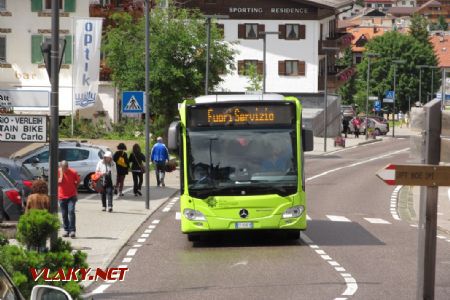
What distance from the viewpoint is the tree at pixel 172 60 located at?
58.6 m

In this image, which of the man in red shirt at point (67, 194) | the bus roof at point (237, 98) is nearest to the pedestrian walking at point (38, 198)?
the man in red shirt at point (67, 194)

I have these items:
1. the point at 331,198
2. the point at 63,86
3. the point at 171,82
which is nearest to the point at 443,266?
the point at 331,198

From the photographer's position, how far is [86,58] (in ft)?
171

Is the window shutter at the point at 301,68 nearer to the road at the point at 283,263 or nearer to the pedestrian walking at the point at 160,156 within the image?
the pedestrian walking at the point at 160,156

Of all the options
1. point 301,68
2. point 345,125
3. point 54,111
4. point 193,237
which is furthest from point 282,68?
point 54,111

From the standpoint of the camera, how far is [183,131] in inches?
924

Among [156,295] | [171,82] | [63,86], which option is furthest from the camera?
[63,86]

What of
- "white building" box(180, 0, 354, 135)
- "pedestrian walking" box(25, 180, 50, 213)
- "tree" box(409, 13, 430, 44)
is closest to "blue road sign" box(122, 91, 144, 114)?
"pedestrian walking" box(25, 180, 50, 213)

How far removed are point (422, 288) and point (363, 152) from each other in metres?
62.7

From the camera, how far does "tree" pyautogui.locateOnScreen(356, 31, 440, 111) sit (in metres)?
136

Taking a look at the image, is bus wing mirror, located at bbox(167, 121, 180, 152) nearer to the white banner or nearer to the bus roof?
the bus roof

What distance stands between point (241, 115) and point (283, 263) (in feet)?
13.2

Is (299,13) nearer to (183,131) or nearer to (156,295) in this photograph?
(183,131)

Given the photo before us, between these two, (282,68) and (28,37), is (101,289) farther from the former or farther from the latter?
(282,68)
